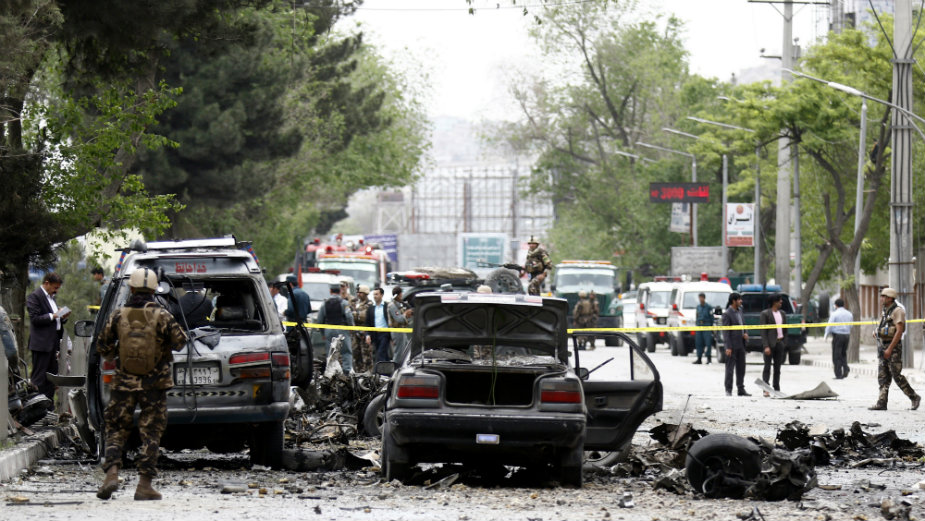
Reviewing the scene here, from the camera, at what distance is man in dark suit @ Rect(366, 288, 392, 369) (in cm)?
2652

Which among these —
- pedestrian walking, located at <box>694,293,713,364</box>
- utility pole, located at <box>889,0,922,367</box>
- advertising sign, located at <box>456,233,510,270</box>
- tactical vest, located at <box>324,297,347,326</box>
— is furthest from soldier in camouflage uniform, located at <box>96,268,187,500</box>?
advertising sign, located at <box>456,233,510,270</box>

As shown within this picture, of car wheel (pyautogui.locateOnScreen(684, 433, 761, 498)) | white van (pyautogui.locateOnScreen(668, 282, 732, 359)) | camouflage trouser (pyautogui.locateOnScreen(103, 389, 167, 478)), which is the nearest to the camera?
camouflage trouser (pyautogui.locateOnScreen(103, 389, 167, 478))

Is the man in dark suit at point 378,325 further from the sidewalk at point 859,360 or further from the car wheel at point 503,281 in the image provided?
the sidewalk at point 859,360

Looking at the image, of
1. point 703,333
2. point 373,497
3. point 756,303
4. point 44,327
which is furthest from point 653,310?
point 373,497

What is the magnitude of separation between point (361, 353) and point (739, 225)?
32.1 metres

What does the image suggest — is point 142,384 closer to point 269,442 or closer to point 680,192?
point 269,442

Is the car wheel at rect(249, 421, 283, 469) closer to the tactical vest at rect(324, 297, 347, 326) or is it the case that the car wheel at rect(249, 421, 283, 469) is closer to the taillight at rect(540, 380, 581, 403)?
the taillight at rect(540, 380, 581, 403)

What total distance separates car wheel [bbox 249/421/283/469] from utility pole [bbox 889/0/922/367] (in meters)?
20.3

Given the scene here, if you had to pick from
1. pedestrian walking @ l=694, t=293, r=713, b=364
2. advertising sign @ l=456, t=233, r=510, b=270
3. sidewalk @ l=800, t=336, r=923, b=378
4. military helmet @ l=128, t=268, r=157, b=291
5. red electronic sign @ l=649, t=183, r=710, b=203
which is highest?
red electronic sign @ l=649, t=183, r=710, b=203

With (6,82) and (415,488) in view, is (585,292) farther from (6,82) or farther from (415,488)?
(415,488)

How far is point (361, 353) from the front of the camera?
1035 inches

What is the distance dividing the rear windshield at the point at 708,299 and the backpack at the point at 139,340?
32151 millimetres

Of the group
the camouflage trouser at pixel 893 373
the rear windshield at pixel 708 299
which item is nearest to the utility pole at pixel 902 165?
the camouflage trouser at pixel 893 373

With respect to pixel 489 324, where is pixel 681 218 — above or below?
above
